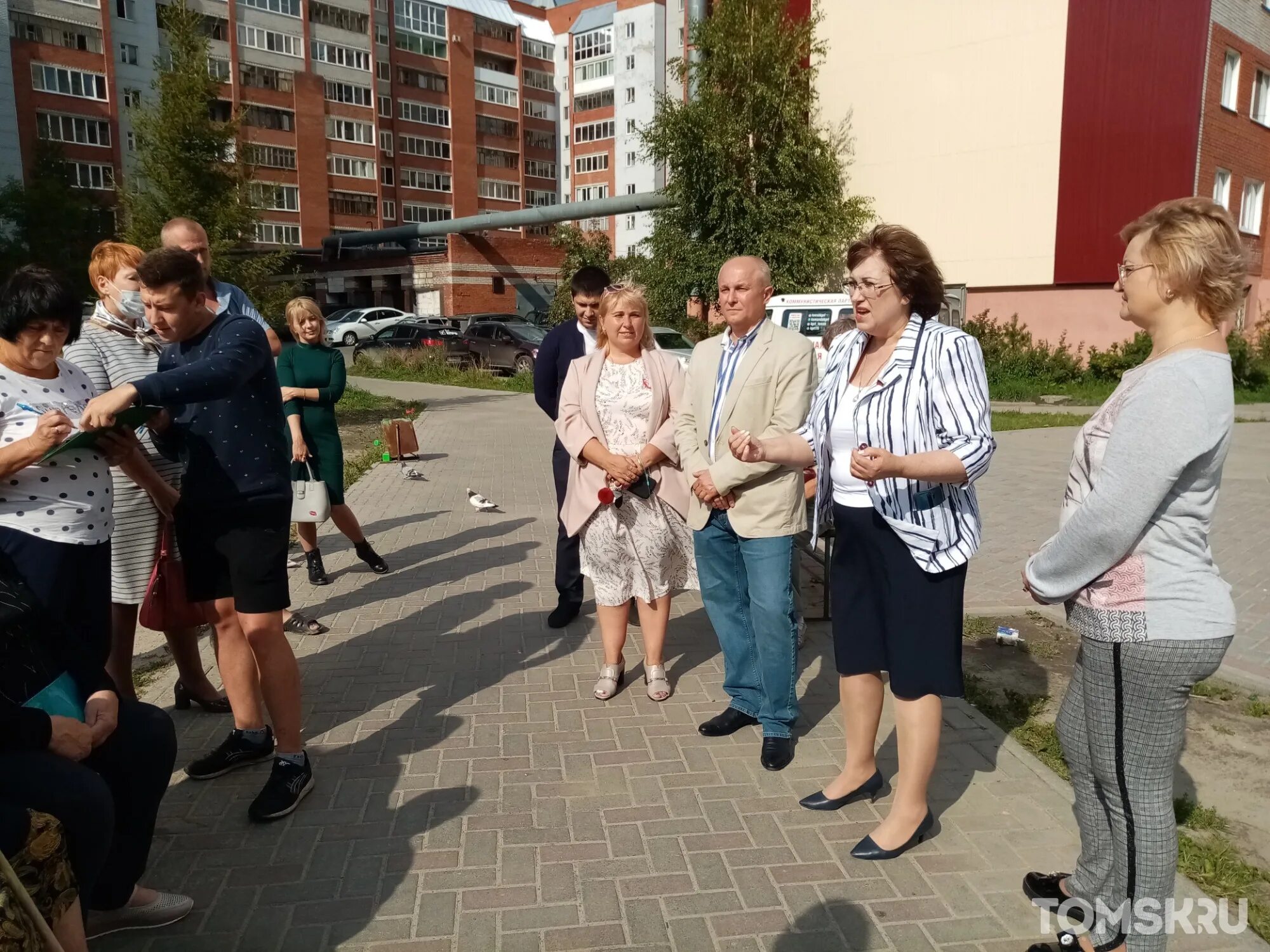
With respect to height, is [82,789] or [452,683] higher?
[82,789]

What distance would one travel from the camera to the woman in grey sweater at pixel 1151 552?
2230mm

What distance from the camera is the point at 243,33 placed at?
5794cm

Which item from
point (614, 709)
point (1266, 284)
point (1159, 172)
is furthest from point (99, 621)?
point (1266, 284)

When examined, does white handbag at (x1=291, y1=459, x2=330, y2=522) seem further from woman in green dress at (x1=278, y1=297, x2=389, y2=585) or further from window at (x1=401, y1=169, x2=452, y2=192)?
window at (x1=401, y1=169, x2=452, y2=192)

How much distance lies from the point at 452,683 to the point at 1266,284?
100.0 feet

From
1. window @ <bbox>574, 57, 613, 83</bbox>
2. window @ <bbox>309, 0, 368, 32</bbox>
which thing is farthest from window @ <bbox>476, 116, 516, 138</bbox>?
window @ <bbox>309, 0, 368, 32</bbox>

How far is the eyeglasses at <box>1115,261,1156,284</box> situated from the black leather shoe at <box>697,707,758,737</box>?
96.8 inches

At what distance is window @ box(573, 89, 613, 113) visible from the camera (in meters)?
72.9

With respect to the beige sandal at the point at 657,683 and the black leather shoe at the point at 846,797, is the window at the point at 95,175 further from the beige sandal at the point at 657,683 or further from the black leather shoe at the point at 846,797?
the black leather shoe at the point at 846,797

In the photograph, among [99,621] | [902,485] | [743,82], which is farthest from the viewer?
[743,82]

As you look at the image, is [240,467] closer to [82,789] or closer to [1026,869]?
[82,789]

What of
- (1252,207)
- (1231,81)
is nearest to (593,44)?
(1252,207)

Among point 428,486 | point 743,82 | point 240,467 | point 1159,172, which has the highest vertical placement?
point 743,82

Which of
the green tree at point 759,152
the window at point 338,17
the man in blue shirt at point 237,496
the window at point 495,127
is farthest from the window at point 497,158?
the man in blue shirt at point 237,496
